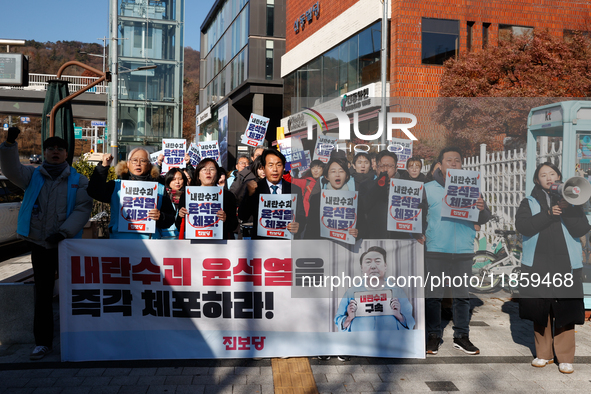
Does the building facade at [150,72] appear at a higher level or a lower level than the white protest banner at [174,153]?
higher

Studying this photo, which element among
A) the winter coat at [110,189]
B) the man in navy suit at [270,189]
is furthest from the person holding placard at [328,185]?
the winter coat at [110,189]

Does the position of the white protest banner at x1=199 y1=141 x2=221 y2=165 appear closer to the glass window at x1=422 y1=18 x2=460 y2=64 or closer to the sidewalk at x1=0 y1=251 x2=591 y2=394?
the sidewalk at x1=0 y1=251 x2=591 y2=394

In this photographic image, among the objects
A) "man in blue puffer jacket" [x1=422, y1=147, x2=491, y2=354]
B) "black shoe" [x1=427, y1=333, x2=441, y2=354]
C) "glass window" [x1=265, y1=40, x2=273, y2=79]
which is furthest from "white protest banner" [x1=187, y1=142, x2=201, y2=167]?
"glass window" [x1=265, y1=40, x2=273, y2=79]

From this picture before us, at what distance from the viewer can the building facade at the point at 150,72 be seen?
3253 cm

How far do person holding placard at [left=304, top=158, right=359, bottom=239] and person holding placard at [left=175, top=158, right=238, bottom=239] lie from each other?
0.78 meters

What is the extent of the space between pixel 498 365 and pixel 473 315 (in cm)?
182

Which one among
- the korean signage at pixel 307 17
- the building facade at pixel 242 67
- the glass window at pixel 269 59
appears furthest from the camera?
the glass window at pixel 269 59

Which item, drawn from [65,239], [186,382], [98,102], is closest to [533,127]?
[186,382]

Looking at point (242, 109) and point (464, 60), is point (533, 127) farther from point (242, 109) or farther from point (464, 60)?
point (242, 109)

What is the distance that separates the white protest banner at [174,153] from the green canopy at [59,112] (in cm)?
170

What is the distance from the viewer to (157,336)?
184 inches

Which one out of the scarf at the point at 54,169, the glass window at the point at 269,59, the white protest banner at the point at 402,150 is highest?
the glass window at the point at 269,59

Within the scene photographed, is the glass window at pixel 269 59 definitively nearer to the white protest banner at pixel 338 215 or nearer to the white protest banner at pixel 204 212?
the white protest banner at pixel 204 212

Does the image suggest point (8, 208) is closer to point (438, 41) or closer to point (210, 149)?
point (210, 149)
